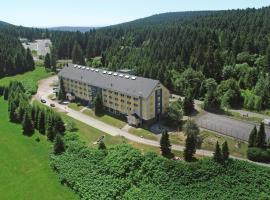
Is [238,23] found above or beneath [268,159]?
above

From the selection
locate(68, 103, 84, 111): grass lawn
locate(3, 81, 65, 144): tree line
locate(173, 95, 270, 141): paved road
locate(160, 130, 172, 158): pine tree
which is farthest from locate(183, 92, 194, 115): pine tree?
locate(3, 81, 65, 144): tree line

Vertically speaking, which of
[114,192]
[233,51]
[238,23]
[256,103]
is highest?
[238,23]

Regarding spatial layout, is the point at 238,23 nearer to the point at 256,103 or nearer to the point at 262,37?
the point at 262,37

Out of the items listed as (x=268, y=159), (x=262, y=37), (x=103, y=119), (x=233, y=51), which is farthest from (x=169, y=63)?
(x=268, y=159)

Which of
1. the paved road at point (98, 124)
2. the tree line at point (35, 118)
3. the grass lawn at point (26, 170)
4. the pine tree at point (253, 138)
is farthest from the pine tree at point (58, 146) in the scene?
the pine tree at point (253, 138)

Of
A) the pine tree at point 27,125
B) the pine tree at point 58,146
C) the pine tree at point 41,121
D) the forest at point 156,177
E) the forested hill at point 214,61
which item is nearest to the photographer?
the forest at point 156,177

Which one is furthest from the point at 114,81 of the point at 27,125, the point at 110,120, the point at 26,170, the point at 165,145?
the point at 26,170

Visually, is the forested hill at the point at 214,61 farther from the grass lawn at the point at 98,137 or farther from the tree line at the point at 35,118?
the tree line at the point at 35,118
